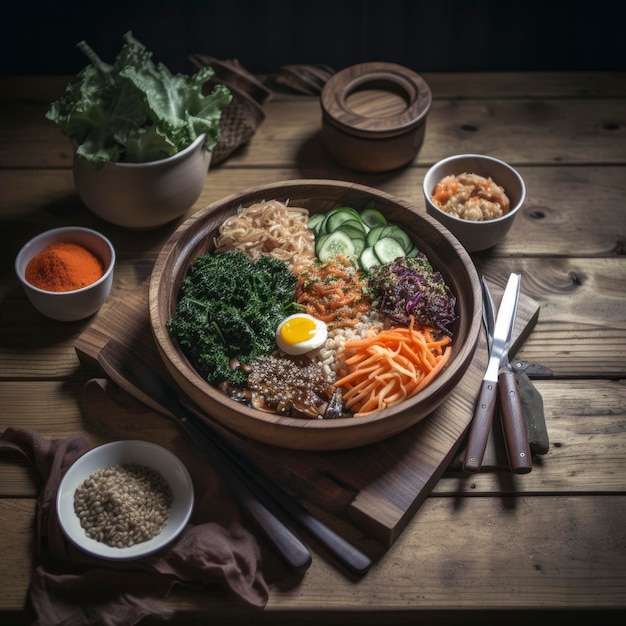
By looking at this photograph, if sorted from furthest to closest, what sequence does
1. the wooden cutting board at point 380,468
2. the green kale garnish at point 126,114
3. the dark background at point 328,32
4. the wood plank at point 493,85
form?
the dark background at point 328,32 → the wood plank at point 493,85 → the green kale garnish at point 126,114 → the wooden cutting board at point 380,468

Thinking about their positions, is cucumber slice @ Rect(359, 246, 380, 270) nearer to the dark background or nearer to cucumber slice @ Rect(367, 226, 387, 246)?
cucumber slice @ Rect(367, 226, 387, 246)

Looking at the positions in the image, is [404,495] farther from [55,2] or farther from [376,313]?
[55,2]

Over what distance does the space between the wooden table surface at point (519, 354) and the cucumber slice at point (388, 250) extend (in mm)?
672

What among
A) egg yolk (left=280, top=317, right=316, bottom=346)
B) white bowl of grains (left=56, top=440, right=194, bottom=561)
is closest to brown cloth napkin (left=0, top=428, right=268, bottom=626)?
white bowl of grains (left=56, top=440, right=194, bottom=561)

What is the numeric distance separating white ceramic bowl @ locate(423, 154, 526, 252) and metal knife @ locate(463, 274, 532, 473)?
21.5 inches

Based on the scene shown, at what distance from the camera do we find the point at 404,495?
3.11m

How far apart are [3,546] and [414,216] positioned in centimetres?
244

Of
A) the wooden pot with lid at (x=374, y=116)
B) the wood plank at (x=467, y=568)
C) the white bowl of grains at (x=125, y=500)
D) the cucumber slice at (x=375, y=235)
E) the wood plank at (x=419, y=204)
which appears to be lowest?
the wood plank at (x=467, y=568)

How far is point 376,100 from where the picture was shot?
15.6ft

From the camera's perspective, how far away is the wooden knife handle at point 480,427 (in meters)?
3.21

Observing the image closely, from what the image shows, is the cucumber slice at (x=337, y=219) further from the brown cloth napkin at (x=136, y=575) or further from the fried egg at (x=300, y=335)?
the brown cloth napkin at (x=136, y=575)

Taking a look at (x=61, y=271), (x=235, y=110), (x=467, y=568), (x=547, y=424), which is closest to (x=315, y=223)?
(x=235, y=110)

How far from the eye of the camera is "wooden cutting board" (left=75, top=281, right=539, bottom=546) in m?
3.09

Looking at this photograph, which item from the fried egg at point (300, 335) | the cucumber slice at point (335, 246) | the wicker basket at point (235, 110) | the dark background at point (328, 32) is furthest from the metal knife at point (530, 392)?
the dark background at point (328, 32)
